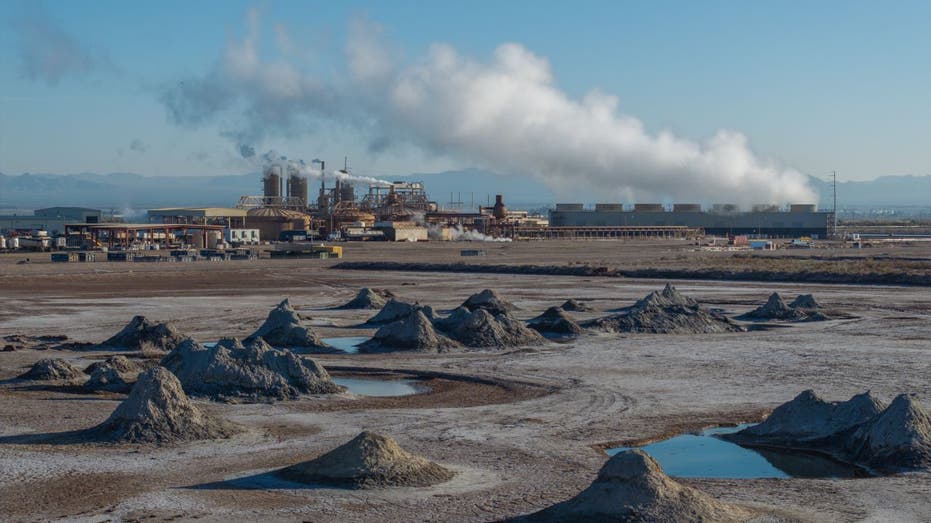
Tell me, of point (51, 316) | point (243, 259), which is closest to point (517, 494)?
point (51, 316)

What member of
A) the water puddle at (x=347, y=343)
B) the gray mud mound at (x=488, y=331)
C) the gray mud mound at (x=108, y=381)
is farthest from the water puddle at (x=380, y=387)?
the gray mud mound at (x=488, y=331)

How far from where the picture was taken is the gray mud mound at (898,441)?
1867cm

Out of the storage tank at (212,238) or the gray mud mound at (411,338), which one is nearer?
the gray mud mound at (411,338)

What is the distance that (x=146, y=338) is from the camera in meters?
34.2

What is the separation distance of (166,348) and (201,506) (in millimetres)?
18416

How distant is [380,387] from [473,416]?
510cm

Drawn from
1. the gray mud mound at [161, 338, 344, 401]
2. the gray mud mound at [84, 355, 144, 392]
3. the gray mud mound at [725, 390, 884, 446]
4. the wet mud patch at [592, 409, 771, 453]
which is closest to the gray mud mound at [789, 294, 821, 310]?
the wet mud patch at [592, 409, 771, 453]

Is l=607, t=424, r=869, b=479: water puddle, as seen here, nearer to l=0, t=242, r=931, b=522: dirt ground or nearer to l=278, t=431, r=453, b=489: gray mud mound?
l=0, t=242, r=931, b=522: dirt ground

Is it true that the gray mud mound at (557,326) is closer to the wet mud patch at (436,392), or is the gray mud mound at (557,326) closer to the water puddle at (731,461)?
the wet mud patch at (436,392)

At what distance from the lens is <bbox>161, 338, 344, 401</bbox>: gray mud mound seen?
82.1ft

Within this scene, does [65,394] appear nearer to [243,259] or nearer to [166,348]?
[166,348]

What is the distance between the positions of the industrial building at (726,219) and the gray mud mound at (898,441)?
158 meters

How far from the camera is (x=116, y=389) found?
2620 cm

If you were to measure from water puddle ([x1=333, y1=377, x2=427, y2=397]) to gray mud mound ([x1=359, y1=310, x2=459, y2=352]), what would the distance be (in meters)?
5.02
